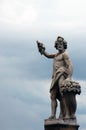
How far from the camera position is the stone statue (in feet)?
76.2

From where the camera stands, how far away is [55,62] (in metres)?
24.4

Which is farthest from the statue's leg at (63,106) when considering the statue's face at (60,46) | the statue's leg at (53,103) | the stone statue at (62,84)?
the statue's face at (60,46)

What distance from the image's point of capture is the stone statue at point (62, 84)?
23.2 meters

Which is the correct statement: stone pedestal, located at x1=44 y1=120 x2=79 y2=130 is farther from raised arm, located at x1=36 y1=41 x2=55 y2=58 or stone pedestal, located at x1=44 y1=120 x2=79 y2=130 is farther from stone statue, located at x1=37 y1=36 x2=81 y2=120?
raised arm, located at x1=36 y1=41 x2=55 y2=58

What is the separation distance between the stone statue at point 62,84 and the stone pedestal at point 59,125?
11.0 inches

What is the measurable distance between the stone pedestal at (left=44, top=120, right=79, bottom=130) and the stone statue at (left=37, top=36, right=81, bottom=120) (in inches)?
11.0

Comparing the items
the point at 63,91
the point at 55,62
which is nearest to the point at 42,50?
the point at 55,62

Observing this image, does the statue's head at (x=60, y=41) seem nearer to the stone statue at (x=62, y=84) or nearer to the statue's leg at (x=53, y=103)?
the stone statue at (x=62, y=84)

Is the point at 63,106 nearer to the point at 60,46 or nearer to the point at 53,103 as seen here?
the point at 53,103

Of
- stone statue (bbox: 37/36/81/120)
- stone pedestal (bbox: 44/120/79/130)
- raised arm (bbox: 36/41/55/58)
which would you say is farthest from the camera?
raised arm (bbox: 36/41/55/58)

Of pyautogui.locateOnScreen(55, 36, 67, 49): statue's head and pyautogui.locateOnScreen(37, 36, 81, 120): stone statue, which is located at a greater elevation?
pyautogui.locateOnScreen(55, 36, 67, 49): statue's head

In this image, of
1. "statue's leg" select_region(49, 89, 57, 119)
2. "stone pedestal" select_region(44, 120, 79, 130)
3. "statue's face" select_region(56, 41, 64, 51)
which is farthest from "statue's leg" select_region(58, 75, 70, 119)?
"statue's face" select_region(56, 41, 64, 51)

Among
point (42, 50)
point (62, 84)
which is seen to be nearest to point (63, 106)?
point (62, 84)

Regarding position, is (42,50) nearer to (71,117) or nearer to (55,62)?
(55,62)
